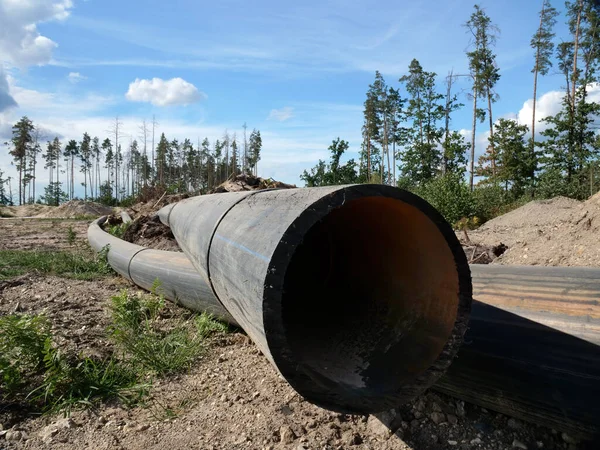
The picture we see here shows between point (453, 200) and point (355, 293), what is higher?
point (453, 200)

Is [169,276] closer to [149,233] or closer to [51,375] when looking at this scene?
[51,375]

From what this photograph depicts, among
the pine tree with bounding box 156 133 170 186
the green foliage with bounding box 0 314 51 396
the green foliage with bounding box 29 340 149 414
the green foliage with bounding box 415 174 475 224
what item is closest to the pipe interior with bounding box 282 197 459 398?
the green foliage with bounding box 29 340 149 414

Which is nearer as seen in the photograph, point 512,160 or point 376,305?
point 376,305

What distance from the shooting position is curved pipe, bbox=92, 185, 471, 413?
1441 millimetres

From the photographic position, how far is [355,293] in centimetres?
236

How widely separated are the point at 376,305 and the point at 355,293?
0.79ft

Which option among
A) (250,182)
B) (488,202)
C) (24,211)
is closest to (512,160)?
(488,202)

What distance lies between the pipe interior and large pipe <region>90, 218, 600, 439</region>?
18.1 inches

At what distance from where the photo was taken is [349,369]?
1.76 m

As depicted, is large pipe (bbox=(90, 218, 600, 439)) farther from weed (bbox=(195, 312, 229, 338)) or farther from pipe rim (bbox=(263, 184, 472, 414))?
weed (bbox=(195, 312, 229, 338))

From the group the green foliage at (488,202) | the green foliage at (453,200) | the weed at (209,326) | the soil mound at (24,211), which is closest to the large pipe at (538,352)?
the weed at (209,326)

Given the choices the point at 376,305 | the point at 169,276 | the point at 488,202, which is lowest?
the point at 169,276

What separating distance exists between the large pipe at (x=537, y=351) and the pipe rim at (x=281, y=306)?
1.71 ft

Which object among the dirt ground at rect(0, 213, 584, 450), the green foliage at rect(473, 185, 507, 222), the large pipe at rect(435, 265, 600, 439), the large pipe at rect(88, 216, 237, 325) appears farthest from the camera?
the green foliage at rect(473, 185, 507, 222)
